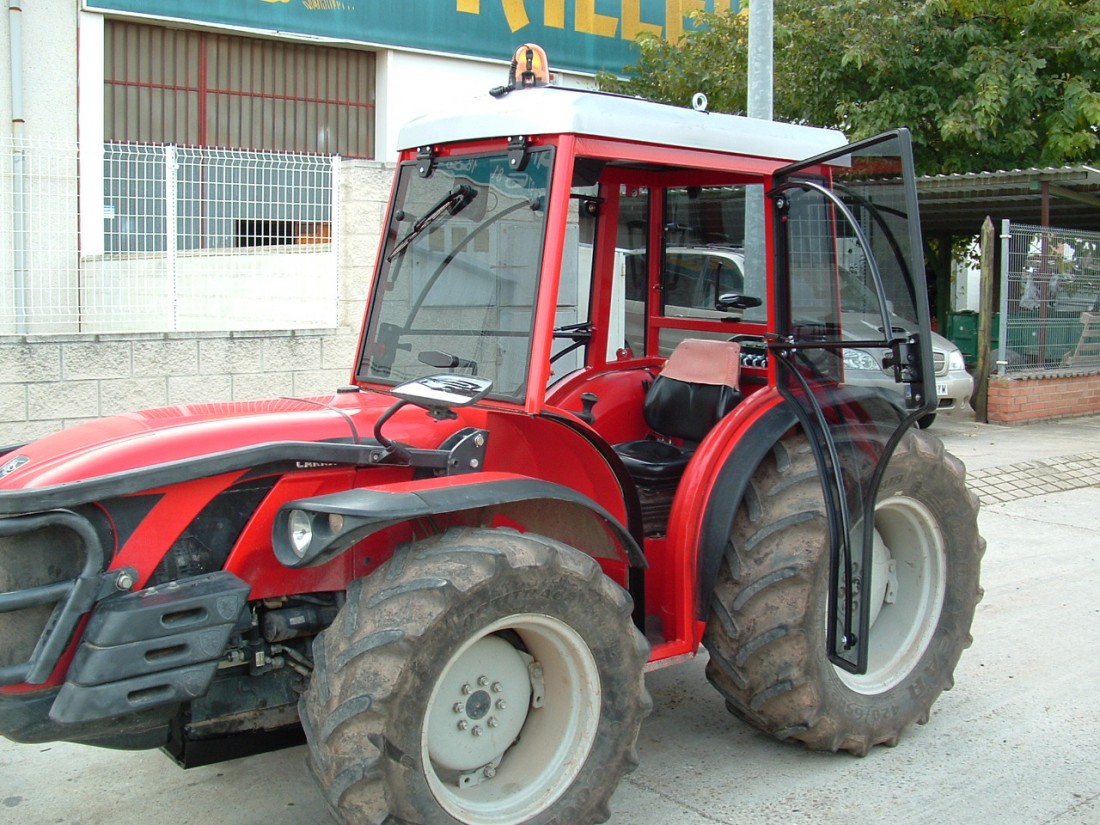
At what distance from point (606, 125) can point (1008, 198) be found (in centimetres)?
1186

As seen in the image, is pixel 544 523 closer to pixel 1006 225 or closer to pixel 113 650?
pixel 113 650

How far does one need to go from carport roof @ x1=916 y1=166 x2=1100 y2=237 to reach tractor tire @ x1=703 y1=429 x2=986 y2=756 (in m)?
6.34

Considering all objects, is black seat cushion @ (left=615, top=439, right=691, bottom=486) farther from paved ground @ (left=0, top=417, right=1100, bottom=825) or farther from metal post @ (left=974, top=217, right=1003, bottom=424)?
metal post @ (left=974, top=217, right=1003, bottom=424)

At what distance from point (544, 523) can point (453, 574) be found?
669 millimetres

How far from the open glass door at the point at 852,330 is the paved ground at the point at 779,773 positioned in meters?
0.51

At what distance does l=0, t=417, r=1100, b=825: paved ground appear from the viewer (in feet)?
12.7

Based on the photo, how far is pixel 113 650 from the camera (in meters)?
2.95

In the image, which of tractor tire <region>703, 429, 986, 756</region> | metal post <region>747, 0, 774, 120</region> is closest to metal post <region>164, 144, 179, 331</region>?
metal post <region>747, 0, 774, 120</region>

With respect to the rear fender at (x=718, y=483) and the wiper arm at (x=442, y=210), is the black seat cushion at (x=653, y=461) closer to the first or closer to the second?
the rear fender at (x=718, y=483)

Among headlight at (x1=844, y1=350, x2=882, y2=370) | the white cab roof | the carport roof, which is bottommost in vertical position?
headlight at (x1=844, y1=350, x2=882, y2=370)

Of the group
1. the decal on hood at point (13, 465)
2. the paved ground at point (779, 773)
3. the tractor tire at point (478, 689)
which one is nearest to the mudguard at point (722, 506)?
the tractor tire at point (478, 689)

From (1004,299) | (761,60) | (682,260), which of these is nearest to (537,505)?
(682,260)

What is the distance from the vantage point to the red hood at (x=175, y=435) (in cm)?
320

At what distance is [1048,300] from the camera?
13.5m
